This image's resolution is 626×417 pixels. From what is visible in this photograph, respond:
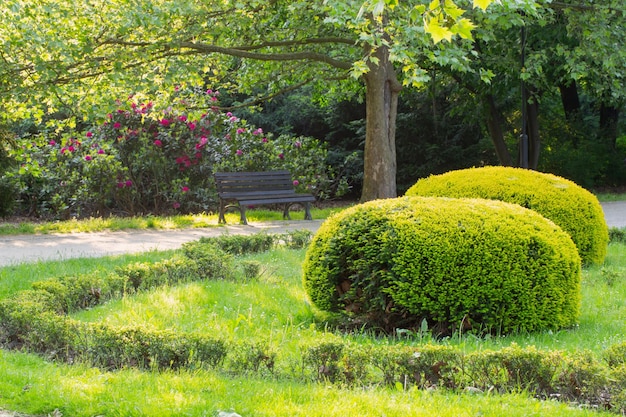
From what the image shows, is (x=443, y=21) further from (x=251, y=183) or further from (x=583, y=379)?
(x=251, y=183)

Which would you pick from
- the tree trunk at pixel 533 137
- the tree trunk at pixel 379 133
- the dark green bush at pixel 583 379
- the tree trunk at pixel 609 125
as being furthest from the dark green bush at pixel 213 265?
the tree trunk at pixel 609 125

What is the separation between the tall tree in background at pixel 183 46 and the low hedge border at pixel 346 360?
5.14 m

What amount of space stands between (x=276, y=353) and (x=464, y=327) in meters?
1.86

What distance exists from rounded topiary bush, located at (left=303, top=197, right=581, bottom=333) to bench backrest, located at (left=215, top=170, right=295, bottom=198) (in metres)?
9.75

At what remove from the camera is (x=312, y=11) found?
1481 centimetres

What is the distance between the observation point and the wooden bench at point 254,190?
15.9m

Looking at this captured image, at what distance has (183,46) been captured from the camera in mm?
12922

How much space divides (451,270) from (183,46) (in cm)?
834

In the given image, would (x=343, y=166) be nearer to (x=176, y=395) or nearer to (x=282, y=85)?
(x=282, y=85)

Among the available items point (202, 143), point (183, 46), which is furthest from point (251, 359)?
point (202, 143)

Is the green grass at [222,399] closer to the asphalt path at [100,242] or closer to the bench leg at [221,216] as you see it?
the asphalt path at [100,242]

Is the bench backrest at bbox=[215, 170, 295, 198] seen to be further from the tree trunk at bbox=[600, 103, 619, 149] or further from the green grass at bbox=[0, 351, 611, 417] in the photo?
the tree trunk at bbox=[600, 103, 619, 149]

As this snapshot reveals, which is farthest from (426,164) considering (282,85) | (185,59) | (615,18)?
(185,59)

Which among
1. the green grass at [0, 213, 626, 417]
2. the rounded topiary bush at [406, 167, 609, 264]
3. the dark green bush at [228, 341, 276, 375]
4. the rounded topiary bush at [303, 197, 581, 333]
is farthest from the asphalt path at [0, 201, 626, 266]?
the dark green bush at [228, 341, 276, 375]
